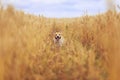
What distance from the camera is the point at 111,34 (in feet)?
14.9

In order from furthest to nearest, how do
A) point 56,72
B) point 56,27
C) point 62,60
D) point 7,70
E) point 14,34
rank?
point 56,27
point 62,60
point 56,72
point 14,34
point 7,70

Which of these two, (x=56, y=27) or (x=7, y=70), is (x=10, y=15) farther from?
(x=56, y=27)

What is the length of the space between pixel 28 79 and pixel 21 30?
1.96ft

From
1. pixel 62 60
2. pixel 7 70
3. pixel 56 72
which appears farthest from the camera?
pixel 62 60

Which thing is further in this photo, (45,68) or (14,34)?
(45,68)

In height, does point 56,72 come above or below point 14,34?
below

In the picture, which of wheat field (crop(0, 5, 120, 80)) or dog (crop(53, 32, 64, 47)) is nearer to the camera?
wheat field (crop(0, 5, 120, 80))

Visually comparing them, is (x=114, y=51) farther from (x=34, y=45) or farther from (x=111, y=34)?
(x=34, y=45)

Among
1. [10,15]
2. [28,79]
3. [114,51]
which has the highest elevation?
[10,15]

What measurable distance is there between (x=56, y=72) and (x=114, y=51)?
732 millimetres

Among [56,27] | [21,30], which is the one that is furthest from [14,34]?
[56,27]

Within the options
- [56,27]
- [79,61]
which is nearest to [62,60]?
[79,61]

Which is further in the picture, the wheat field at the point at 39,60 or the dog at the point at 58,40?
the dog at the point at 58,40

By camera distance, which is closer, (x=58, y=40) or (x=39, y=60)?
(x=39, y=60)
